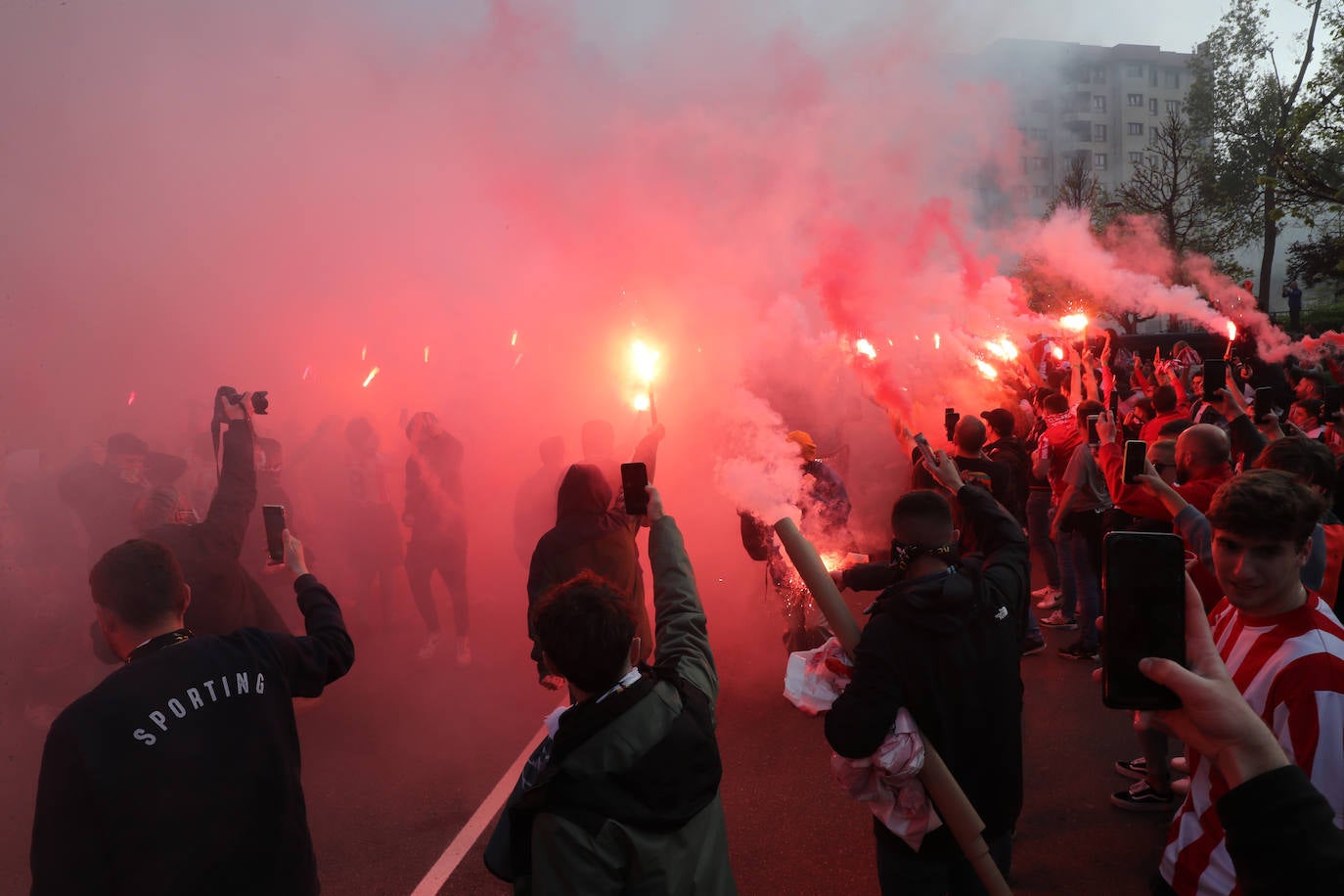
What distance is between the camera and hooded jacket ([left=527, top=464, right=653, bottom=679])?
425 cm

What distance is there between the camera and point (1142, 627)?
4.03 feet

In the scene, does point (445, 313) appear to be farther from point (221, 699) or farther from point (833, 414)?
point (221, 699)

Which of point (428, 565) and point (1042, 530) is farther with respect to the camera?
point (1042, 530)

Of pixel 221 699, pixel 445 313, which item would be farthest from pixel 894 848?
pixel 445 313

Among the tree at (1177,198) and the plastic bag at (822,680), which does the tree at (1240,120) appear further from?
the plastic bag at (822,680)

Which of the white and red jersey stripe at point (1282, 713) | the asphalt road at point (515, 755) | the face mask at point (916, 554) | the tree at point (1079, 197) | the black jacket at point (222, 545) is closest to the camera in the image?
the white and red jersey stripe at point (1282, 713)

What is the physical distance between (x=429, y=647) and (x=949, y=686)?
18.3 ft

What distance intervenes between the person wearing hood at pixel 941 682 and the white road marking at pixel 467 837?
1.65 meters

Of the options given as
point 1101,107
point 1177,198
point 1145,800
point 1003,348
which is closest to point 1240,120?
point 1177,198

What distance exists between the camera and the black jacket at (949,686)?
2293mm

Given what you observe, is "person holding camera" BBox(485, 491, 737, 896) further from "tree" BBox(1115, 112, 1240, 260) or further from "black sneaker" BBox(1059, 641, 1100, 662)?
"tree" BBox(1115, 112, 1240, 260)

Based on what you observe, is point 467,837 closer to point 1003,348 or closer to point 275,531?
point 275,531

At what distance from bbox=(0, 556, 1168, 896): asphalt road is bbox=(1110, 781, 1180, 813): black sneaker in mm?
52

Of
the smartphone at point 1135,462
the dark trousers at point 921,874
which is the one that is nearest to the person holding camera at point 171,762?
the dark trousers at point 921,874
